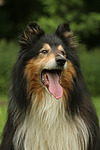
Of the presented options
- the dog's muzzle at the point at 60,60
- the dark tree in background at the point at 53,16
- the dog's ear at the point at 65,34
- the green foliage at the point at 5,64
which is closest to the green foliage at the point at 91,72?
the dark tree in background at the point at 53,16

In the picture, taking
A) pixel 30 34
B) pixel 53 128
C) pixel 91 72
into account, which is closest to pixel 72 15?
pixel 91 72

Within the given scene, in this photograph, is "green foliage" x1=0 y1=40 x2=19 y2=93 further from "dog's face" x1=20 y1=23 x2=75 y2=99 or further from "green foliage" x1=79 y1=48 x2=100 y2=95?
"dog's face" x1=20 y1=23 x2=75 y2=99

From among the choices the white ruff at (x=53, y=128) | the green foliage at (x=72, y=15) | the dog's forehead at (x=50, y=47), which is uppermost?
the green foliage at (x=72, y=15)

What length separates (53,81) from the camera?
438 centimetres

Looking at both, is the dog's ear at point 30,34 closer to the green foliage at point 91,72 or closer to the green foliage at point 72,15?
the green foliage at point 72,15

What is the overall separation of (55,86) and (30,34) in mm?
871

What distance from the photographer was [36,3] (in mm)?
18344

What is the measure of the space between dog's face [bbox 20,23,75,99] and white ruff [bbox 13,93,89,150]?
6.1 inches

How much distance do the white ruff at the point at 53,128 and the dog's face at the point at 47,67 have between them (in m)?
0.16

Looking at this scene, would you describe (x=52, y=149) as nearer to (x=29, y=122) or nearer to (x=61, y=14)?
(x=29, y=122)

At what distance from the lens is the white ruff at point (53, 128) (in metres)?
→ 4.36

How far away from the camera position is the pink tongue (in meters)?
4.32

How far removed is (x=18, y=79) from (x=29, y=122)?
2.09 ft

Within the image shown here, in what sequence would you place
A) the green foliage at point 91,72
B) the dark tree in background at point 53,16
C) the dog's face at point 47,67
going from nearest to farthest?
the dog's face at point 47,67 < the dark tree in background at point 53,16 < the green foliage at point 91,72
